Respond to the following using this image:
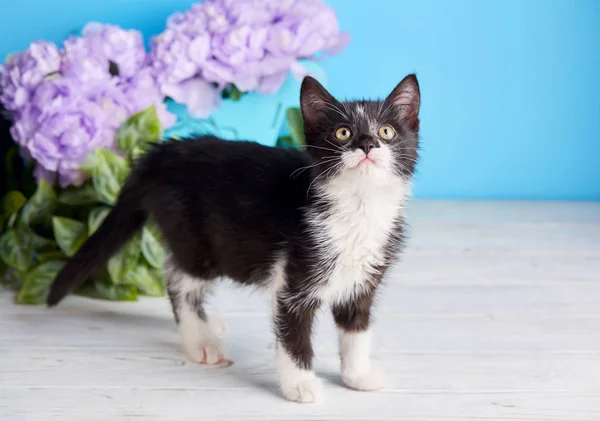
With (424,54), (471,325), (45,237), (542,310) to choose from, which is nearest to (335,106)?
(471,325)

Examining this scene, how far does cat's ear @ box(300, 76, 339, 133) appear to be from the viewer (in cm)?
111

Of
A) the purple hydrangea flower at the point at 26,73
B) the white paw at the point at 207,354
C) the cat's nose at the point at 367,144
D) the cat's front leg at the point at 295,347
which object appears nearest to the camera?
the cat's nose at the point at 367,144

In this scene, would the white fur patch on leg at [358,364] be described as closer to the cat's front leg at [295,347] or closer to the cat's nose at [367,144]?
the cat's front leg at [295,347]

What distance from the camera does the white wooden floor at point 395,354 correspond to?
1132mm

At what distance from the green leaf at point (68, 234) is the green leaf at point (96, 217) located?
3 centimetres

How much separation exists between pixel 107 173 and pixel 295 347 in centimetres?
60

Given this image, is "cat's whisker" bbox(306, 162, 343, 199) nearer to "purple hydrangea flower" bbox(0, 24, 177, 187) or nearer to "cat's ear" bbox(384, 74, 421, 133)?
"cat's ear" bbox(384, 74, 421, 133)

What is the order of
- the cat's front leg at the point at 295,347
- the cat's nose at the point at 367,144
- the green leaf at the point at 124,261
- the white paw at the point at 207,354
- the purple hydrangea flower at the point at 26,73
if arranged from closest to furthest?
the cat's nose at the point at 367,144, the cat's front leg at the point at 295,347, the white paw at the point at 207,354, the green leaf at the point at 124,261, the purple hydrangea flower at the point at 26,73

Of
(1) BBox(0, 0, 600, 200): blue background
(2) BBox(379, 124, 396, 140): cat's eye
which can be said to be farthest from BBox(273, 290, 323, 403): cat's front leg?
(1) BBox(0, 0, 600, 200): blue background

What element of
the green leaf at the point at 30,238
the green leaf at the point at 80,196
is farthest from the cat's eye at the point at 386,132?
the green leaf at the point at 30,238

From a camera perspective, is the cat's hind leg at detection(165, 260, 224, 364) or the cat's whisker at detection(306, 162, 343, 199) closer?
the cat's whisker at detection(306, 162, 343, 199)

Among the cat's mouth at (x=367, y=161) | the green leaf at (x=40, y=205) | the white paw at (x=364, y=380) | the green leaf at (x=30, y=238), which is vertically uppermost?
the cat's mouth at (x=367, y=161)

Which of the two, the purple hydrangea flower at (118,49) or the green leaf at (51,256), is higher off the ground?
the purple hydrangea flower at (118,49)

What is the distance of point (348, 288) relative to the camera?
1176 millimetres
